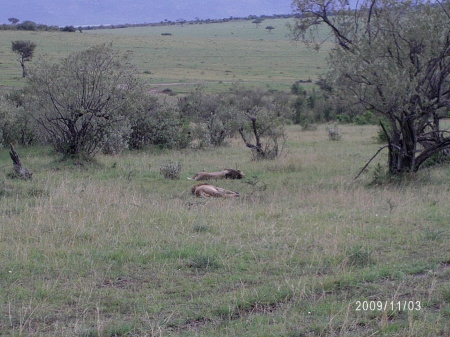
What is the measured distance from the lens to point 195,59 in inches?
2896

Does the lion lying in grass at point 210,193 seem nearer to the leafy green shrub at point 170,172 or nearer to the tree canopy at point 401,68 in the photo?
the leafy green shrub at point 170,172

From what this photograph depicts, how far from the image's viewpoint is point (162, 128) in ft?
71.7

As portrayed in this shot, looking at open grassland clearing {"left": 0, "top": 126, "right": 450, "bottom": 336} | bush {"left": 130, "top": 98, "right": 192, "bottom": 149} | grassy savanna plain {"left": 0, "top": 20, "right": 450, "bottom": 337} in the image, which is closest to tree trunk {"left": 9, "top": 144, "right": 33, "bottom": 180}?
grassy savanna plain {"left": 0, "top": 20, "right": 450, "bottom": 337}

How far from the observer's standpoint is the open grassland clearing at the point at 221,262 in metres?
4.33

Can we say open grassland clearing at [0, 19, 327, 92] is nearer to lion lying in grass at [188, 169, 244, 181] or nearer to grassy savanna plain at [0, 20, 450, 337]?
lion lying in grass at [188, 169, 244, 181]

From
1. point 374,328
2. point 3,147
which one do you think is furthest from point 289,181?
point 3,147

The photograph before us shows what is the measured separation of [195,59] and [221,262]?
6953cm

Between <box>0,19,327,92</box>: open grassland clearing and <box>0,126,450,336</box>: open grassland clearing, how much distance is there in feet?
111

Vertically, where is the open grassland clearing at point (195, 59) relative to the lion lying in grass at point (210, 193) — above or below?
above

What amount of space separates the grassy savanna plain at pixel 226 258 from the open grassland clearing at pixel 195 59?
32942 millimetres

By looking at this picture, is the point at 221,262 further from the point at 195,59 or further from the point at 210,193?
the point at 195,59

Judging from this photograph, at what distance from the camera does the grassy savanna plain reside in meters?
4.36
